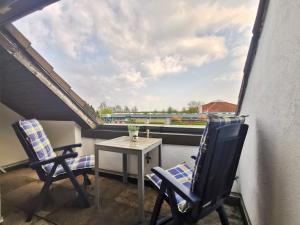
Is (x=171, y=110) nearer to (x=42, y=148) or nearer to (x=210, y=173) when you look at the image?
(x=210, y=173)

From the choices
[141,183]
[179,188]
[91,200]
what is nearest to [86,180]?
[91,200]

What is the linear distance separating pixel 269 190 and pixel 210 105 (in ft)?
3.92

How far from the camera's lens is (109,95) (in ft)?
8.52

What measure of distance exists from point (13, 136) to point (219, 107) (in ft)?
11.1

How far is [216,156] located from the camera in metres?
1.01

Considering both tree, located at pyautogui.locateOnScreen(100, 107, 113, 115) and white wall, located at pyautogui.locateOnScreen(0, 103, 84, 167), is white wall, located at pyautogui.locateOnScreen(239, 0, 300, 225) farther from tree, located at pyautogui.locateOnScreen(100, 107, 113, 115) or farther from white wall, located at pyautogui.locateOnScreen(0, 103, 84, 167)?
white wall, located at pyautogui.locateOnScreen(0, 103, 84, 167)

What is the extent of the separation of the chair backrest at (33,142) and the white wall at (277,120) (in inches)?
78.3

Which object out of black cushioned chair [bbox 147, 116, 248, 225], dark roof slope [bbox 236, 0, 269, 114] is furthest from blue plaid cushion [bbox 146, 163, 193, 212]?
dark roof slope [bbox 236, 0, 269, 114]

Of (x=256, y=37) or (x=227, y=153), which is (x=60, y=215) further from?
(x=256, y=37)

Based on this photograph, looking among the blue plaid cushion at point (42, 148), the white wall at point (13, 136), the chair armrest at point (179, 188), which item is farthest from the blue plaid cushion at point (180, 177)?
the white wall at point (13, 136)

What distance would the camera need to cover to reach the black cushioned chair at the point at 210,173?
974 millimetres

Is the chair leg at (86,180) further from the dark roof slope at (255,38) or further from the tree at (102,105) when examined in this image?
the dark roof slope at (255,38)

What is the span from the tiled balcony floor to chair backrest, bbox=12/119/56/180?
1.25 ft

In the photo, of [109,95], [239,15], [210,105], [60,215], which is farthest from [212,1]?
[60,215]
